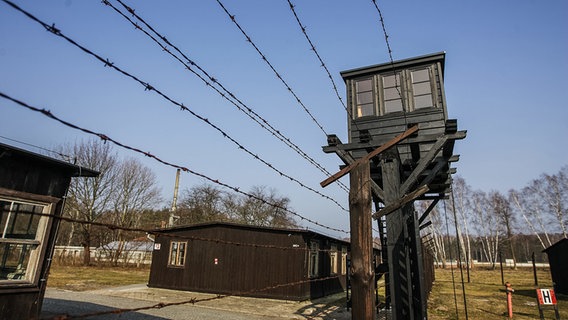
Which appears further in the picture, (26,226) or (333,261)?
(333,261)

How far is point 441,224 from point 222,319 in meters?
49.1

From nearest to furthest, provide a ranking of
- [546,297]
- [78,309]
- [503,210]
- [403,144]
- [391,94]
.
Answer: [403,144]
[546,297]
[391,94]
[78,309]
[503,210]

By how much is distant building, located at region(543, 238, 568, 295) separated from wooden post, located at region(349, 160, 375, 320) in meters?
25.9

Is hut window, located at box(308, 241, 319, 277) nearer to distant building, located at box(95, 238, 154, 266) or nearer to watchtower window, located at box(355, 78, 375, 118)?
watchtower window, located at box(355, 78, 375, 118)

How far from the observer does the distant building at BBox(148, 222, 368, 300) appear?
1711 centimetres

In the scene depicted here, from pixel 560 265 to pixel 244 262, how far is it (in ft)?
72.7

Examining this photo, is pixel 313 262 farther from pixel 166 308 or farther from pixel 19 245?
pixel 19 245

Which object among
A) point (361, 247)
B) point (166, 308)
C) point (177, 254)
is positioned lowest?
point (166, 308)

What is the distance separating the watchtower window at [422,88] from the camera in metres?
10.3

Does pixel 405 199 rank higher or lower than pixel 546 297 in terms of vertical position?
higher

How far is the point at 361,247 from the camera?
12.8 feet

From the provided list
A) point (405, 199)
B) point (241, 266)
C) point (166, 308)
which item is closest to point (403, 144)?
point (405, 199)

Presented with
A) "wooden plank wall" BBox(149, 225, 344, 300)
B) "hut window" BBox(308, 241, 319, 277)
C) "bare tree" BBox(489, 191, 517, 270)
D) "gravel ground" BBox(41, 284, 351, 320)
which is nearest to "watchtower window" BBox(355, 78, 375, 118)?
"gravel ground" BBox(41, 284, 351, 320)

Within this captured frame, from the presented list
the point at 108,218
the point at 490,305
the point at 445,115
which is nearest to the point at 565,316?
the point at 490,305
